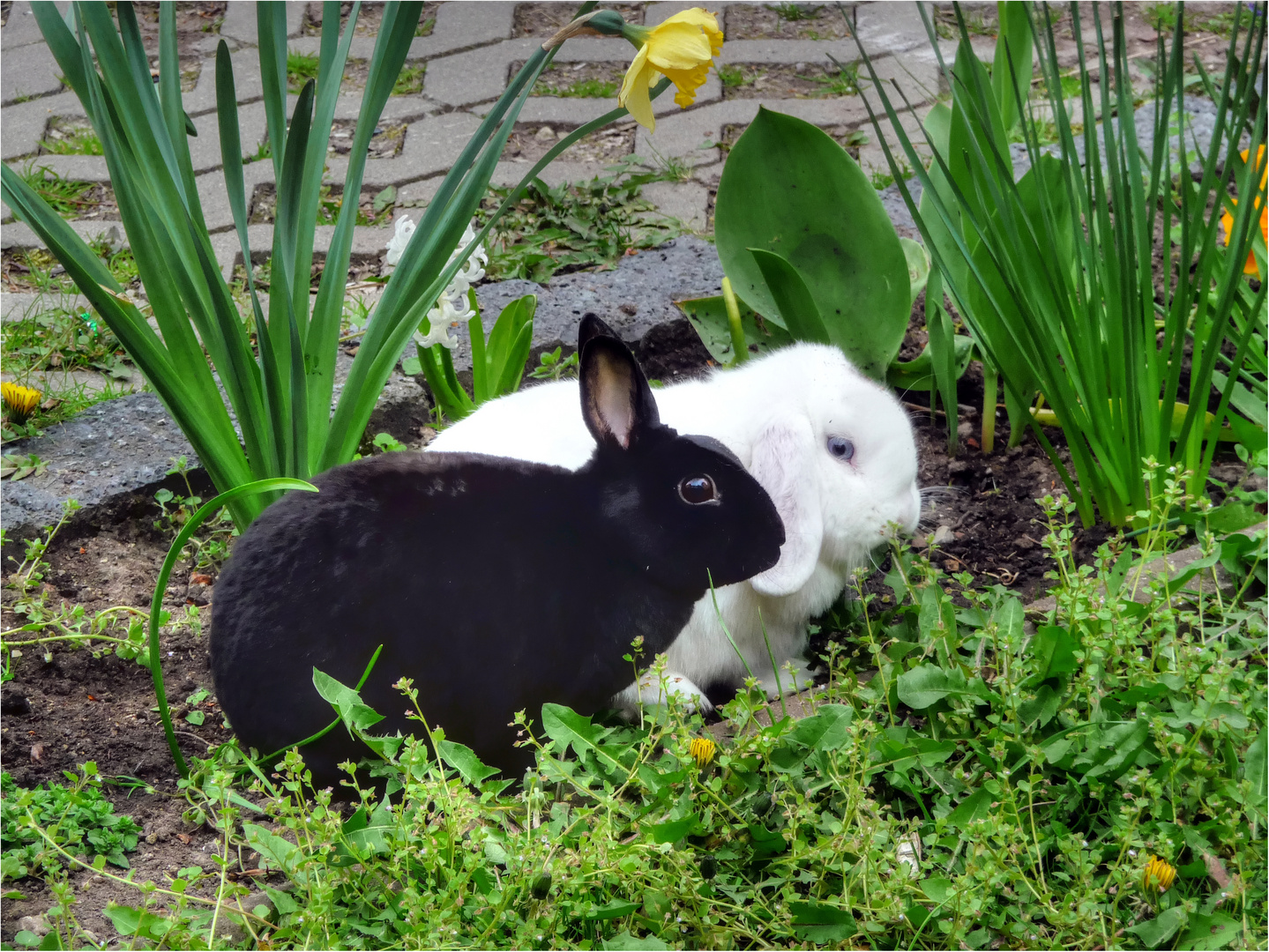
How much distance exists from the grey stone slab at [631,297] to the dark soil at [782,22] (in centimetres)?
148

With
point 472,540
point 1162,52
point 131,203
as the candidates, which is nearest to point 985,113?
point 1162,52

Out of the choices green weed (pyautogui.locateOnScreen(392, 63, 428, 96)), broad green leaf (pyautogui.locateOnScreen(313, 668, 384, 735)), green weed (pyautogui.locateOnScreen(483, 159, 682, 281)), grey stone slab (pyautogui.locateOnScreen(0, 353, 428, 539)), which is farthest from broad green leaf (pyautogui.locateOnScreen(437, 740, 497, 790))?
green weed (pyautogui.locateOnScreen(392, 63, 428, 96))

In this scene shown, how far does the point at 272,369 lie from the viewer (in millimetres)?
1523

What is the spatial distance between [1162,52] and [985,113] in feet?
0.84

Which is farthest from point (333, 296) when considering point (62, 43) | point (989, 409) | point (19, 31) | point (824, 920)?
point (19, 31)

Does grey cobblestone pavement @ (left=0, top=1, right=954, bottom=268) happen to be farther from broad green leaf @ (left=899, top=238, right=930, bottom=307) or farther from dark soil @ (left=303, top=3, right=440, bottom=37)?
broad green leaf @ (left=899, top=238, right=930, bottom=307)

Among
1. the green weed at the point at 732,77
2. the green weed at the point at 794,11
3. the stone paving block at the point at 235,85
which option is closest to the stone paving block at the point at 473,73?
the stone paving block at the point at 235,85

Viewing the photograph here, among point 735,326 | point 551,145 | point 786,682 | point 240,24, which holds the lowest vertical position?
point 786,682

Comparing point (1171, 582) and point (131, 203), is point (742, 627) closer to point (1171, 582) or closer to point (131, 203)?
point (1171, 582)

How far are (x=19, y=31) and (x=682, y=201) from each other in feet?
7.56

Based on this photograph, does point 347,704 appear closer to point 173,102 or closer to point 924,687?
point 924,687

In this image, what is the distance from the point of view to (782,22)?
12.5 feet

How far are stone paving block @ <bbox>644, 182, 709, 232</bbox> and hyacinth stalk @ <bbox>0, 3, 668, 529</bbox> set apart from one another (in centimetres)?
120

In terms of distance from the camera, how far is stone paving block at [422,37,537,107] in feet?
10.7
